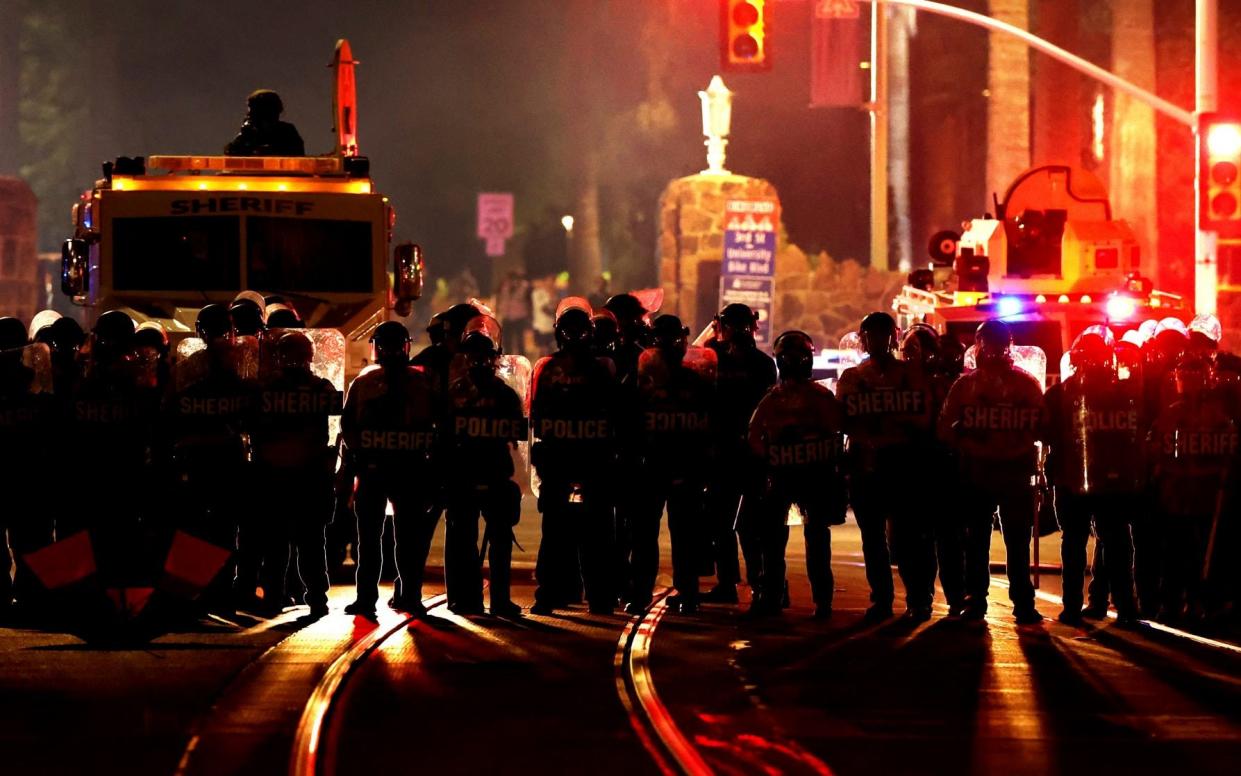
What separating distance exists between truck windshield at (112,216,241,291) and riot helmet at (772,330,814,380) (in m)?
6.68

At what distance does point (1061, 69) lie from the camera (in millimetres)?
39812

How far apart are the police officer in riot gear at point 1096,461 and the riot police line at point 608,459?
1 centimetres

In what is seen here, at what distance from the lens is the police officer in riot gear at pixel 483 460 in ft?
43.2

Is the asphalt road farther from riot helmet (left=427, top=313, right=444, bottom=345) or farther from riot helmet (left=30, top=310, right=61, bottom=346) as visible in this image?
riot helmet (left=30, top=310, right=61, bottom=346)

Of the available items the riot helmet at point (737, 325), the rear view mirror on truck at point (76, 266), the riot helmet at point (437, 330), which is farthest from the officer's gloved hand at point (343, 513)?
the rear view mirror on truck at point (76, 266)

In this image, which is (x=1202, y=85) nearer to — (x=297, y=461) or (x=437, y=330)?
(x=437, y=330)

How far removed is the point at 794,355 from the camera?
13.2 metres

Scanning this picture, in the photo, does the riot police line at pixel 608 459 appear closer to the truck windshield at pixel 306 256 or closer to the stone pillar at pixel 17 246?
the truck windshield at pixel 306 256

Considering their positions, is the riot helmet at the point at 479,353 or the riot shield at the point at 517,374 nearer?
the riot helmet at the point at 479,353

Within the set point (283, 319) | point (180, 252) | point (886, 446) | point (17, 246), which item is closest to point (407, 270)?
point (180, 252)

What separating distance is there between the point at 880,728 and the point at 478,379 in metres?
4.81

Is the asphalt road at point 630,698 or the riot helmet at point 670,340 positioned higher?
the riot helmet at point 670,340

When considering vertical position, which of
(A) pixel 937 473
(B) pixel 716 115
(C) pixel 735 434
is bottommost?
(A) pixel 937 473

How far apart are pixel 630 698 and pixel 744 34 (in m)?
12.7
